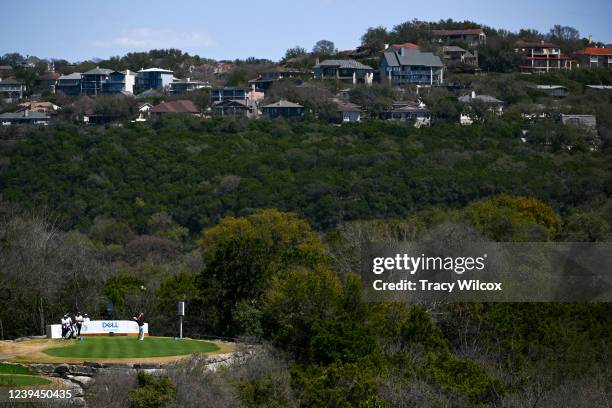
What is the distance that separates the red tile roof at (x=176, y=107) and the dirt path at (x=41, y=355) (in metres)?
78.2

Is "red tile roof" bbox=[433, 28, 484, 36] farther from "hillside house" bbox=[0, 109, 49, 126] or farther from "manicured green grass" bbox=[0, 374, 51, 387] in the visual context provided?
"manicured green grass" bbox=[0, 374, 51, 387]

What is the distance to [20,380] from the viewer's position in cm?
A: 2697

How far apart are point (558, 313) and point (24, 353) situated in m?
15.4

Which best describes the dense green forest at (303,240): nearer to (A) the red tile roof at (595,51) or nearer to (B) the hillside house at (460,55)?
(B) the hillside house at (460,55)

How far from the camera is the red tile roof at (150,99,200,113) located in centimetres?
11003

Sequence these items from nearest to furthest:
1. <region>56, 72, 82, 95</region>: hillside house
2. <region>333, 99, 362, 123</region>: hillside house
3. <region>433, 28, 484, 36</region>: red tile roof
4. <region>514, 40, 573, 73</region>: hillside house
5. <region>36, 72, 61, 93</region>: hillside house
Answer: <region>333, 99, 362, 123</region>: hillside house < <region>514, 40, 573, 73</region>: hillside house < <region>56, 72, 82, 95</region>: hillside house < <region>36, 72, 61, 93</region>: hillside house < <region>433, 28, 484, 36</region>: red tile roof

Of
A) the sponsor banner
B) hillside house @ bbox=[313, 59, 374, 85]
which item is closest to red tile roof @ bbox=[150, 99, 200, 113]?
hillside house @ bbox=[313, 59, 374, 85]

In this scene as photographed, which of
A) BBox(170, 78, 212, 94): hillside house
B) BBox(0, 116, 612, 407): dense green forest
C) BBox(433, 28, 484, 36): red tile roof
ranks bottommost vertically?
BBox(0, 116, 612, 407): dense green forest

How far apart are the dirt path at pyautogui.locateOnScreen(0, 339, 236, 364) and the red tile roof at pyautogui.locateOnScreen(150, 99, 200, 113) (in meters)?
78.2


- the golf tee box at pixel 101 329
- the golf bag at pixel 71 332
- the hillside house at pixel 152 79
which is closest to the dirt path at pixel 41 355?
the golf bag at pixel 71 332

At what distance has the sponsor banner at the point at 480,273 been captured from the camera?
131 feet

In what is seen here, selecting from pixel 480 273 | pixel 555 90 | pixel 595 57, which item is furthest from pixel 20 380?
pixel 595 57

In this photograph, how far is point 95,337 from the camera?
33.4 metres

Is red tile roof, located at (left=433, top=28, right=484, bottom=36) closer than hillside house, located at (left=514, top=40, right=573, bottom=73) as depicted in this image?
No
